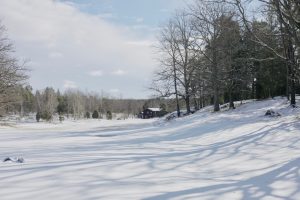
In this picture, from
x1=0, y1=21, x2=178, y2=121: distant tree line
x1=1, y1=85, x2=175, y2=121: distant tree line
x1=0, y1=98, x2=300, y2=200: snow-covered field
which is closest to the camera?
x1=0, y1=98, x2=300, y2=200: snow-covered field

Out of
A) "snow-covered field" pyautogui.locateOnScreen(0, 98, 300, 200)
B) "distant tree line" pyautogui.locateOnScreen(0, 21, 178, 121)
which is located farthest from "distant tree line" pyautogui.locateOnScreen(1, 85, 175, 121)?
"snow-covered field" pyautogui.locateOnScreen(0, 98, 300, 200)

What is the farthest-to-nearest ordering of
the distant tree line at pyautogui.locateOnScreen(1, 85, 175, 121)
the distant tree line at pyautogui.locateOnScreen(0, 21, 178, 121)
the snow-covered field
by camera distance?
the distant tree line at pyautogui.locateOnScreen(1, 85, 175, 121) → the distant tree line at pyautogui.locateOnScreen(0, 21, 178, 121) → the snow-covered field

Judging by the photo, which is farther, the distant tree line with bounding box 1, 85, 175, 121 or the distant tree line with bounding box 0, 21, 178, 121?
the distant tree line with bounding box 1, 85, 175, 121

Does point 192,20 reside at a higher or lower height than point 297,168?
higher

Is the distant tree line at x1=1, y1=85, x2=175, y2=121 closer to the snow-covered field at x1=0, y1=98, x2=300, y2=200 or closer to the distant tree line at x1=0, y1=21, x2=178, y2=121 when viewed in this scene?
the distant tree line at x1=0, y1=21, x2=178, y2=121

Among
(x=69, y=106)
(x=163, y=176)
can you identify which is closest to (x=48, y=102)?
(x=69, y=106)

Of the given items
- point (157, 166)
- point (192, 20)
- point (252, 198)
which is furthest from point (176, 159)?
point (192, 20)

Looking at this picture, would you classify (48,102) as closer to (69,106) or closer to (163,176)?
(69,106)

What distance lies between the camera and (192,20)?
41.8m

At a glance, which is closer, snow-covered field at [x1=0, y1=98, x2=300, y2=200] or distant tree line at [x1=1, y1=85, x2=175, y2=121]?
snow-covered field at [x1=0, y1=98, x2=300, y2=200]

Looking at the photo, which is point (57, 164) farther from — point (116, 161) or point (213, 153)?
point (213, 153)

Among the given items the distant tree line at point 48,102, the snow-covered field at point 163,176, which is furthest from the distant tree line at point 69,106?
the snow-covered field at point 163,176

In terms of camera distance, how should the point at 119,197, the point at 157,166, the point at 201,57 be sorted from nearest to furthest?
the point at 119,197
the point at 157,166
the point at 201,57

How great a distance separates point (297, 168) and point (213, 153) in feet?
10.4
